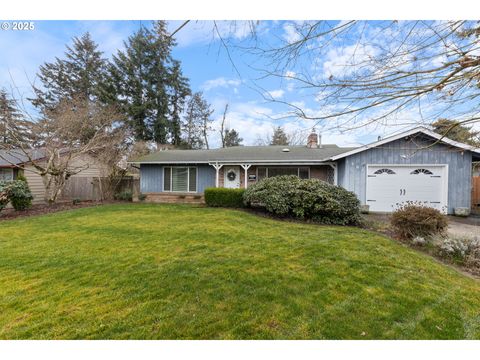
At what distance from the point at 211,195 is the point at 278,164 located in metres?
4.07

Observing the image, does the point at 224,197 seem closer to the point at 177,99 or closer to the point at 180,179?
the point at 180,179

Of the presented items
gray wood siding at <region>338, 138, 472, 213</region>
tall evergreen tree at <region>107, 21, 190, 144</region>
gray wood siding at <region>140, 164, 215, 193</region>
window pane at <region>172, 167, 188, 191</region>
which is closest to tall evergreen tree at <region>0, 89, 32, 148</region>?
gray wood siding at <region>140, 164, 215, 193</region>

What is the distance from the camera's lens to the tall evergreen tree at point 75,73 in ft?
72.9

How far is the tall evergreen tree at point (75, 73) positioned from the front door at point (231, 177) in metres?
19.0

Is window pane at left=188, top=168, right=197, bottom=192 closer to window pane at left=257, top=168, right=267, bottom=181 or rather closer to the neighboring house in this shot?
window pane at left=257, top=168, right=267, bottom=181

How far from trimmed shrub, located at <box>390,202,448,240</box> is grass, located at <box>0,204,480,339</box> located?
2.22 ft

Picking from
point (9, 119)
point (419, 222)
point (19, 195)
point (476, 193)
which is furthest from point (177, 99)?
point (476, 193)

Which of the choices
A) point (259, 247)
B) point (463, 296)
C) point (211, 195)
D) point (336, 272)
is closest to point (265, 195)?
point (211, 195)

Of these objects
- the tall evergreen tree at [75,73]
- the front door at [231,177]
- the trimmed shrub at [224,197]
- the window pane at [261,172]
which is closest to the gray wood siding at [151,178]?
the front door at [231,177]

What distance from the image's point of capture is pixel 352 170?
9.55 meters

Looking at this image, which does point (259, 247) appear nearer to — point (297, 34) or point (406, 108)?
point (406, 108)

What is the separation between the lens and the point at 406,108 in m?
2.39

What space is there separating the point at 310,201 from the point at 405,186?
16.1 ft

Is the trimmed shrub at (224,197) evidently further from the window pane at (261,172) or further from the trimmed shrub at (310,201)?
the window pane at (261,172)
